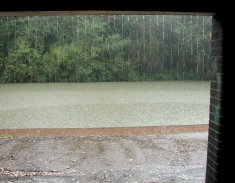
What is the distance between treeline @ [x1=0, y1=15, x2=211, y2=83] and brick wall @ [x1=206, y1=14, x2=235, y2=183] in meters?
27.9

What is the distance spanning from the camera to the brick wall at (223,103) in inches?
95.0

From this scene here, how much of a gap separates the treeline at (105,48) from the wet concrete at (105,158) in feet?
75.8

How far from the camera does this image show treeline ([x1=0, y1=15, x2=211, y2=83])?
2938 centimetres

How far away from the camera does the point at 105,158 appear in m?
5.65

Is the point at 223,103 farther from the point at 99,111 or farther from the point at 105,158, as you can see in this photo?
the point at 99,111

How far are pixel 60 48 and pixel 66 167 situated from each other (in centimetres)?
2654

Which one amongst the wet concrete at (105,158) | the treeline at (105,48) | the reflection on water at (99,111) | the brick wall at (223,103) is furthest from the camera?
the treeline at (105,48)

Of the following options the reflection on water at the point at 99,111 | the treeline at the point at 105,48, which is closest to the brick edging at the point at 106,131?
the reflection on water at the point at 99,111

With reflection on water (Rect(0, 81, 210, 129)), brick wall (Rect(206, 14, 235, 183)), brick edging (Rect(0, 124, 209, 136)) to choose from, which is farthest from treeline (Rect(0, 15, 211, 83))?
brick wall (Rect(206, 14, 235, 183))

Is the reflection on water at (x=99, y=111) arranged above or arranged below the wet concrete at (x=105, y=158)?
below

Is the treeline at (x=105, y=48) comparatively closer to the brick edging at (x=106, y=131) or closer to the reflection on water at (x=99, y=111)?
the reflection on water at (x=99, y=111)

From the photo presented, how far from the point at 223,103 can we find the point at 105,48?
29.2m

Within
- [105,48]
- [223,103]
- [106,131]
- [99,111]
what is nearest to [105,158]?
[106,131]
